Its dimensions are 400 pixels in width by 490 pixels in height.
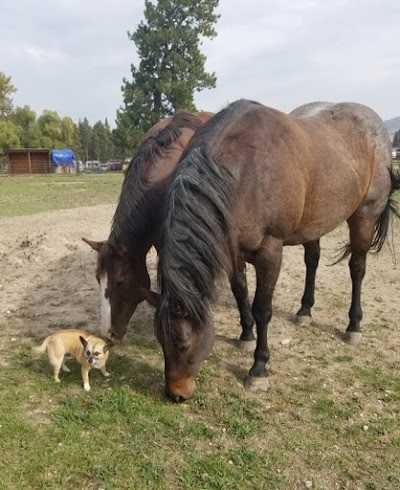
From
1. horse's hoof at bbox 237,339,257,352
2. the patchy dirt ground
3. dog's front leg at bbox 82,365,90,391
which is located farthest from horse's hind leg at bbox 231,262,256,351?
dog's front leg at bbox 82,365,90,391

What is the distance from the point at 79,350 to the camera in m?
3.21

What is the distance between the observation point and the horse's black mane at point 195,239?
2621 mm

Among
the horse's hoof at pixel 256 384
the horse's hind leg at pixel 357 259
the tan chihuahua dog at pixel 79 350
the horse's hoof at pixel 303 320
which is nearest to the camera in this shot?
the tan chihuahua dog at pixel 79 350

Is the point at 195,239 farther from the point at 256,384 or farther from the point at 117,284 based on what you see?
the point at 256,384

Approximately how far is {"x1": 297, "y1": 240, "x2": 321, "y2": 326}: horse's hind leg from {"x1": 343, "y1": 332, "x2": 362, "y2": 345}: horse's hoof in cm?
48

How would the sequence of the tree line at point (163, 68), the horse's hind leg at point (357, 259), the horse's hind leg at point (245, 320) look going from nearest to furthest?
the horse's hind leg at point (245, 320) < the horse's hind leg at point (357, 259) < the tree line at point (163, 68)

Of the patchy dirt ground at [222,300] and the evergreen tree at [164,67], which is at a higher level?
the evergreen tree at [164,67]

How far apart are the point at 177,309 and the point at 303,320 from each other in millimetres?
2378

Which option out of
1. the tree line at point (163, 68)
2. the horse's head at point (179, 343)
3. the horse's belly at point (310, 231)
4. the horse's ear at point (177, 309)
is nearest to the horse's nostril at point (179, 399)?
the horse's head at point (179, 343)

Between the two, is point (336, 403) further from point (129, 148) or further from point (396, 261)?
point (129, 148)

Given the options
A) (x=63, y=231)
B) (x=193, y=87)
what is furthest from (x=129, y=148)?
(x=63, y=231)

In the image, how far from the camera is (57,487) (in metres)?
2.22

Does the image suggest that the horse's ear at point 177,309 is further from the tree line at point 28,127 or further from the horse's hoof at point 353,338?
the tree line at point 28,127

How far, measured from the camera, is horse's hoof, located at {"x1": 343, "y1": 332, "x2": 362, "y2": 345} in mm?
4195
